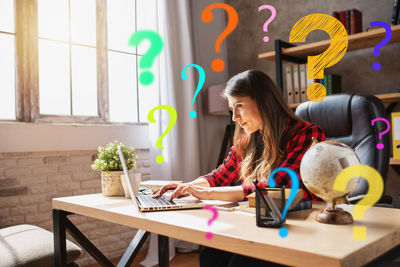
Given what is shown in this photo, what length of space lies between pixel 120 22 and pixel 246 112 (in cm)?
191

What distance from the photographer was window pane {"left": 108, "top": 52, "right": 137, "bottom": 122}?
2.94 m

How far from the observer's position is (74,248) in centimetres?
155

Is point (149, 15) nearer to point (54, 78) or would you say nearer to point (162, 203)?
point (54, 78)

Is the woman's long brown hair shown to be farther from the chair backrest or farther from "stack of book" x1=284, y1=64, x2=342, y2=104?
"stack of book" x1=284, y1=64, x2=342, y2=104

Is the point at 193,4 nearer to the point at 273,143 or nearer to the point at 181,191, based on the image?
the point at 273,143

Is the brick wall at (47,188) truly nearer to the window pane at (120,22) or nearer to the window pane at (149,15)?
the window pane at (120,22)

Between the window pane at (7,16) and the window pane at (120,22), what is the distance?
2.39 feet

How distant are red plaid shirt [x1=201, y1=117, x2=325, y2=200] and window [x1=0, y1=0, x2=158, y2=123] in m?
1.36

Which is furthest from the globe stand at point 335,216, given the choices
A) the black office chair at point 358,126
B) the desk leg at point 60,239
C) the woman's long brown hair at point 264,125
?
the desk leg at point 60,239

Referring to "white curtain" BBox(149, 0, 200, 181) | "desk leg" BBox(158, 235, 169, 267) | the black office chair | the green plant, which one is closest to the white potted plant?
the green plant

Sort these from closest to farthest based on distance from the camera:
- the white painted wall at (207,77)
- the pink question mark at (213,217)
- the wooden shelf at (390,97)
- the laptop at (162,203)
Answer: the pink question mark at (213,217), the laptop at (162,203), the wooden shelf at (390,97), the white painted wall at (207,77)

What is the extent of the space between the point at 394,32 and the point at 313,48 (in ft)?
1.73

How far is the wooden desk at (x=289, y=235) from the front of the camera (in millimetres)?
628

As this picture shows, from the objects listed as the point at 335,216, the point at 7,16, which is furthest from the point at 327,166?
the point at 7,16
